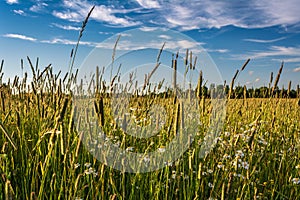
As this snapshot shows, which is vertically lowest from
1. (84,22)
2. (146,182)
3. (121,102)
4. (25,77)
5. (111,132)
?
(146,182)

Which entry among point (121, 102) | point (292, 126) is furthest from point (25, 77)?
point (292, 126)

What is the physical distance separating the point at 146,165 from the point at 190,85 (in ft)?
4.36

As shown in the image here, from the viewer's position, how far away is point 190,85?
137 inches

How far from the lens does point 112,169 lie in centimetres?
201

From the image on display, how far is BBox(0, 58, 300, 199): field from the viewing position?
1.69 metres

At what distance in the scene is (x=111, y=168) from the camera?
1.90 meters

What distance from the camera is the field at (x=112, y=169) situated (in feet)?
5.53

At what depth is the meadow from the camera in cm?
168

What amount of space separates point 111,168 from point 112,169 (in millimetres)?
117

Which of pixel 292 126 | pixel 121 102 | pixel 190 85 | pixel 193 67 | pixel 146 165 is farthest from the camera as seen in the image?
pixel 292 126

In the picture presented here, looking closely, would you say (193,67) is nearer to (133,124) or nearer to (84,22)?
(133,124)

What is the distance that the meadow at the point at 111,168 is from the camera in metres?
1.68

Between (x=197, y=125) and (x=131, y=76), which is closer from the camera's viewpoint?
(x=197, y=125)

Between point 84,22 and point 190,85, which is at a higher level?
point 84,22
